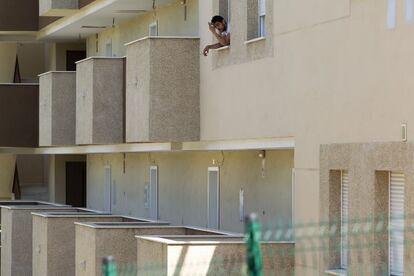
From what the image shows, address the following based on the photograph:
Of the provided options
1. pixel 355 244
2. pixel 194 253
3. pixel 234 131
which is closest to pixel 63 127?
pixel 234 131

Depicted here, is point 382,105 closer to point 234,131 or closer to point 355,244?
point 355,244

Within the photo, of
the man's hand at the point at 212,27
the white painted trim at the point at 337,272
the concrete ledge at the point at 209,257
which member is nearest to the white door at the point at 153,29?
the man's hand at the point at 212,27

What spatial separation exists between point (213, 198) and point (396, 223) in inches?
468

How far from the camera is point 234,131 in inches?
1000

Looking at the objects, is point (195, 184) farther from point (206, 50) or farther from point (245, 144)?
point (245, 144)

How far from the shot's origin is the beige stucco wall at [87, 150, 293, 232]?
84.9ft

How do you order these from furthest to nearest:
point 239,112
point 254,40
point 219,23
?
1. point 219,23
2. point 239,112
3. point 254,40

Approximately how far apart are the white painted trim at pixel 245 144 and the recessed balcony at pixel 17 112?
14.1m

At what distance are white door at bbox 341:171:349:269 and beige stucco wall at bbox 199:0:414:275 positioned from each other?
53cm

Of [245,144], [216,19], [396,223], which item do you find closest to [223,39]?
[216,19]

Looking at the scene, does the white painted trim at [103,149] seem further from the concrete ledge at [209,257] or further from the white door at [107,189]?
the concrete ledge at [209,257]

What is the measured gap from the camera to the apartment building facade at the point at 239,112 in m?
18.9

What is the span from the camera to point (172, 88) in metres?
27.9

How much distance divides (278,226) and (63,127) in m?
15.8
